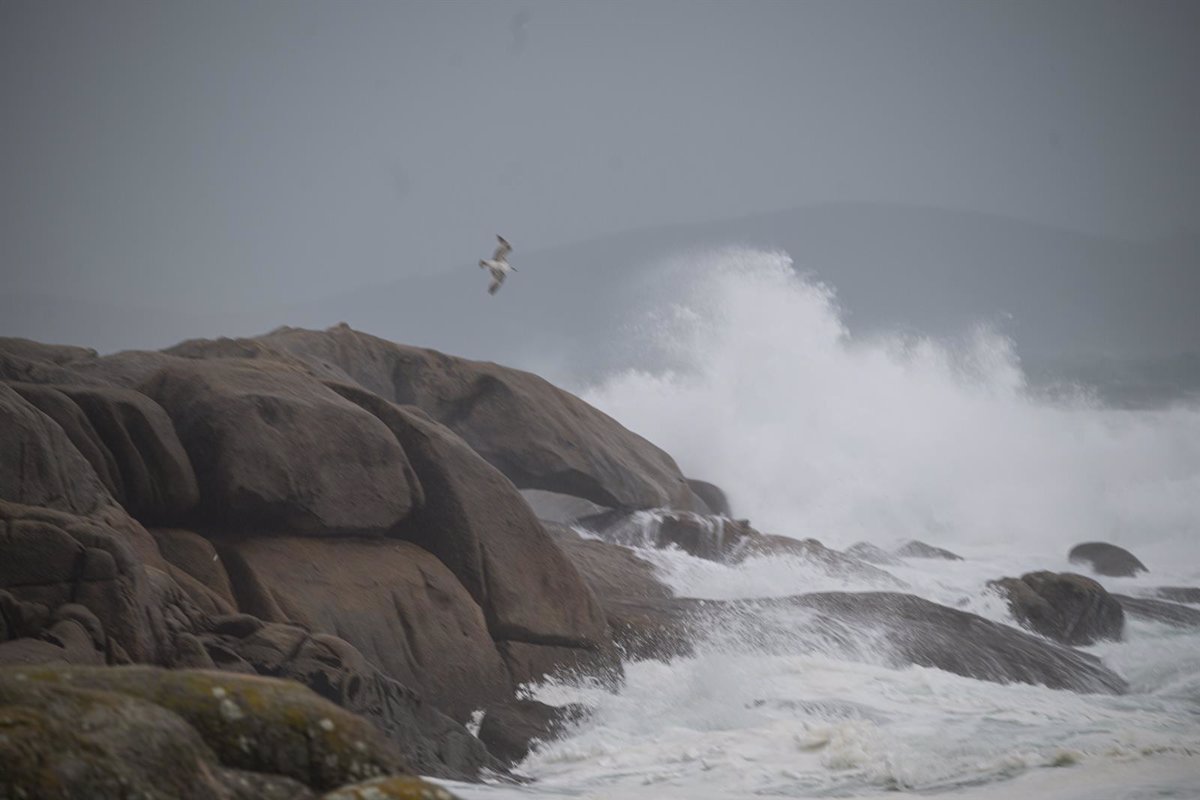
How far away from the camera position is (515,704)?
10.4 m

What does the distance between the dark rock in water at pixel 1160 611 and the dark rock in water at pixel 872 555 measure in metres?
3.80

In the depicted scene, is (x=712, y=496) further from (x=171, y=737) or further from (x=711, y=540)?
(x=171, y=737)

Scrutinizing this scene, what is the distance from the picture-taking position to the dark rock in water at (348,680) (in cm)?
802

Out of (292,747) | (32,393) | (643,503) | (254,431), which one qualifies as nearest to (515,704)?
(254,431)

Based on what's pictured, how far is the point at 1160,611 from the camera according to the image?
56.4 feet

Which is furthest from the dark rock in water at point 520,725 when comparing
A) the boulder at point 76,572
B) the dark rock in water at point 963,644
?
the dark rock in water at point 963,644

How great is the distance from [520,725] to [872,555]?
1243cm

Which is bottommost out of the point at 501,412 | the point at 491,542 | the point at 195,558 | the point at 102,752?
the point at 102,752

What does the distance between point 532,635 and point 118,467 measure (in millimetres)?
3823

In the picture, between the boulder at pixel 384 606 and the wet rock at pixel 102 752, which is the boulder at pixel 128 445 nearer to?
the boulder at pixel 384 606

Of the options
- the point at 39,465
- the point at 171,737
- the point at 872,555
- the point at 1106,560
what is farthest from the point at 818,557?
the point at 171,737

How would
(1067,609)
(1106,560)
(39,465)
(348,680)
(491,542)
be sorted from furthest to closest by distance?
1. (1106,560)
2. (1067,609)
3. (491,542)
4. (39,465)
5. (348,680)

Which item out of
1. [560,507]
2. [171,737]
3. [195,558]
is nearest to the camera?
[171,737]

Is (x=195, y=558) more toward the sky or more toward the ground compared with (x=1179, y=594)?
more toward the ground
